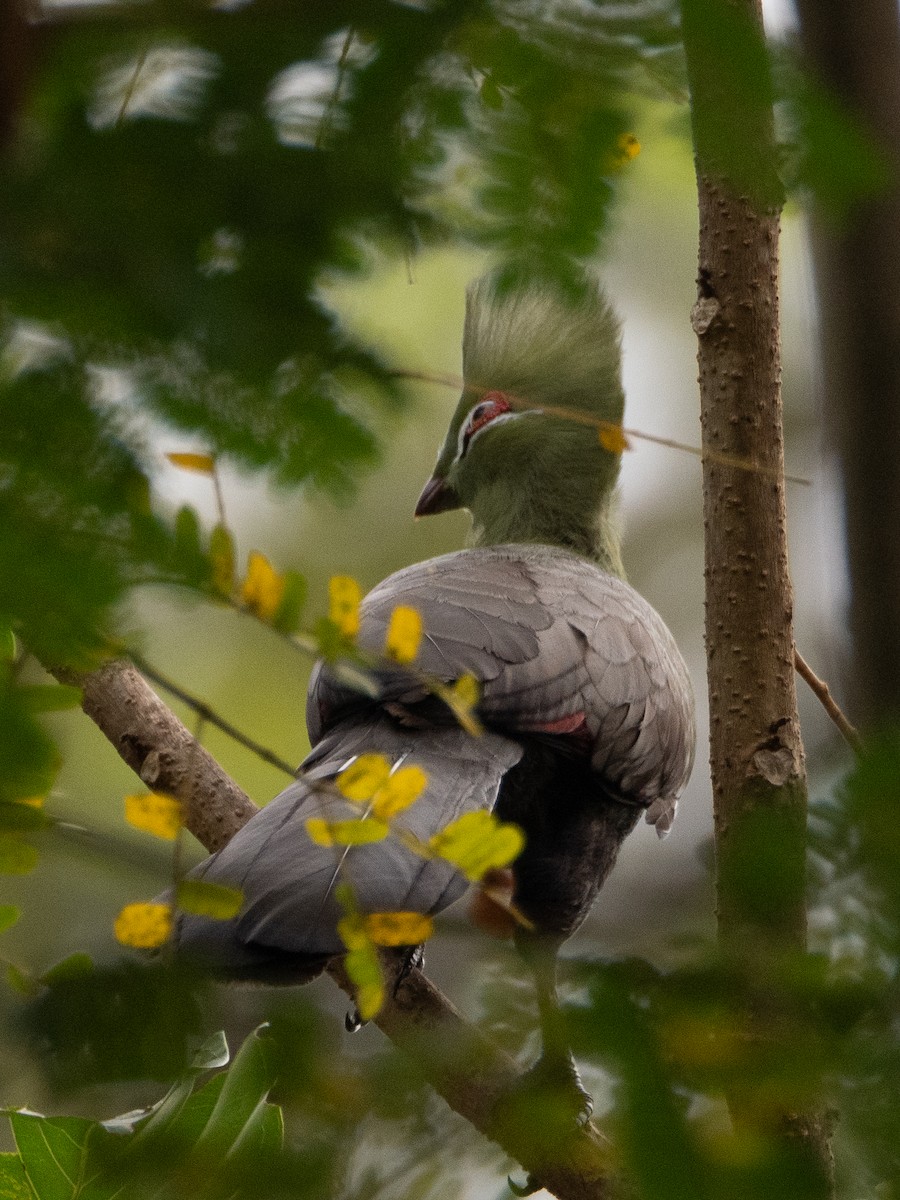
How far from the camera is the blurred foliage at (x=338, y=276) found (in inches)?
36.7

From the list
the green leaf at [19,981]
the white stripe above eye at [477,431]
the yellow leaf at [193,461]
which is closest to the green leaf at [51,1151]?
the green leaf at [19,981]

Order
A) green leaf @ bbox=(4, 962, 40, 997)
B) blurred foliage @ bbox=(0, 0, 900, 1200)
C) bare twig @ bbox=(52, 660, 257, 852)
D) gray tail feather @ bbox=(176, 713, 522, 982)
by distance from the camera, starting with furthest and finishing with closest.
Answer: bare twig @ bbox=(52, 660, 257, 852)
green leaf @ bbox=(4, 962, 40, 997)
gray tail feather @ bbox=(176, 713, 522, 982)
blurred foliage @ bbox=(0, 0, 900, 1200)

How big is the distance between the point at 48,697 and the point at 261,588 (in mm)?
265

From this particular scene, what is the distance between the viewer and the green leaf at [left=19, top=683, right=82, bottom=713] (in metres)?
1.33

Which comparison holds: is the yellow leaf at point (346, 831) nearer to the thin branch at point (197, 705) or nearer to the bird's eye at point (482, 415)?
the thin branch at point (197, 705)

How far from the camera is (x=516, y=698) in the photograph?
267 cm

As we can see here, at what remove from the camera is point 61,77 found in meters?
0.95

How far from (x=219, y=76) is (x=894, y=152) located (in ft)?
3.19

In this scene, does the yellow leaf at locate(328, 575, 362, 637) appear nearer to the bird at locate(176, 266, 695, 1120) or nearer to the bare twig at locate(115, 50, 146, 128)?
the bird at locate(176, 266, 695, 1120)

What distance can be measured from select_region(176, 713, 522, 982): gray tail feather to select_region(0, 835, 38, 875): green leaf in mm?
246

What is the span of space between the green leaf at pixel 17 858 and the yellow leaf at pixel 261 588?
57 cm

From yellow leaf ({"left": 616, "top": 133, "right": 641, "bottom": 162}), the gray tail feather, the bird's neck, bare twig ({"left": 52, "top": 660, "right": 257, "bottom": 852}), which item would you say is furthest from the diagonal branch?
the bird's neck

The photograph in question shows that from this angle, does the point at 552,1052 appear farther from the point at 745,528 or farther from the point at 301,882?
the point at 745,528

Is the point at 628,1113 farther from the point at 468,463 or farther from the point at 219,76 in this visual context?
the point at 468,463
